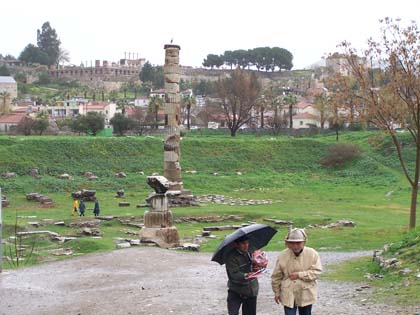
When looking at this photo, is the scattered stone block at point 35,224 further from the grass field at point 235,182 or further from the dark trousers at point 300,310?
the dark trousers at point 300,310

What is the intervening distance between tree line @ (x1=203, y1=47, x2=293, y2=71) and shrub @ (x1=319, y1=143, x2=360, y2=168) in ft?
434

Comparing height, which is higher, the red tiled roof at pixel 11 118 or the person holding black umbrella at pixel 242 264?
the red tiled roof at pixel 11 118

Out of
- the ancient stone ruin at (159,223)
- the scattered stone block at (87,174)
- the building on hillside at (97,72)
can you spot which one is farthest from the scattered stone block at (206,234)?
the building on hillside at (97,72)

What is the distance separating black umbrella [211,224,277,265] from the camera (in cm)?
948

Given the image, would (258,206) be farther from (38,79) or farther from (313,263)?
(38,79)

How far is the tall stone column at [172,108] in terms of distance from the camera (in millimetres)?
37812

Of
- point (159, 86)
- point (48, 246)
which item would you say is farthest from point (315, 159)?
point (159, 86)

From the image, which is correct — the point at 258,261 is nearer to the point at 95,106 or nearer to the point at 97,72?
the point at 95,106

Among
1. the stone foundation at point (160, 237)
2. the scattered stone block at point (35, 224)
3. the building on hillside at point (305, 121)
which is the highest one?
the building on hillside at point (305, 121)

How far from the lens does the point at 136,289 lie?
15.0m

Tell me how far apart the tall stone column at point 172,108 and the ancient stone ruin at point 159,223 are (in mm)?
14852

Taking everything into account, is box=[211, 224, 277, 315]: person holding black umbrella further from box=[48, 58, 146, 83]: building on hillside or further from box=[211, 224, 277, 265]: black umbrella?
box=[48, 58, 146, 83]: building on hillside

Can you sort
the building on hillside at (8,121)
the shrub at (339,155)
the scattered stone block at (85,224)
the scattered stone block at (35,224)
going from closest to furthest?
the scattered stone block at (35,224) → the scattered stone block at (85,224) → the shrub at (339,155) → the building on hillside at (8,121)

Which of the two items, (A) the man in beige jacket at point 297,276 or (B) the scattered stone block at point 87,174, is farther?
(B) the scattered stone block at point 87,174
